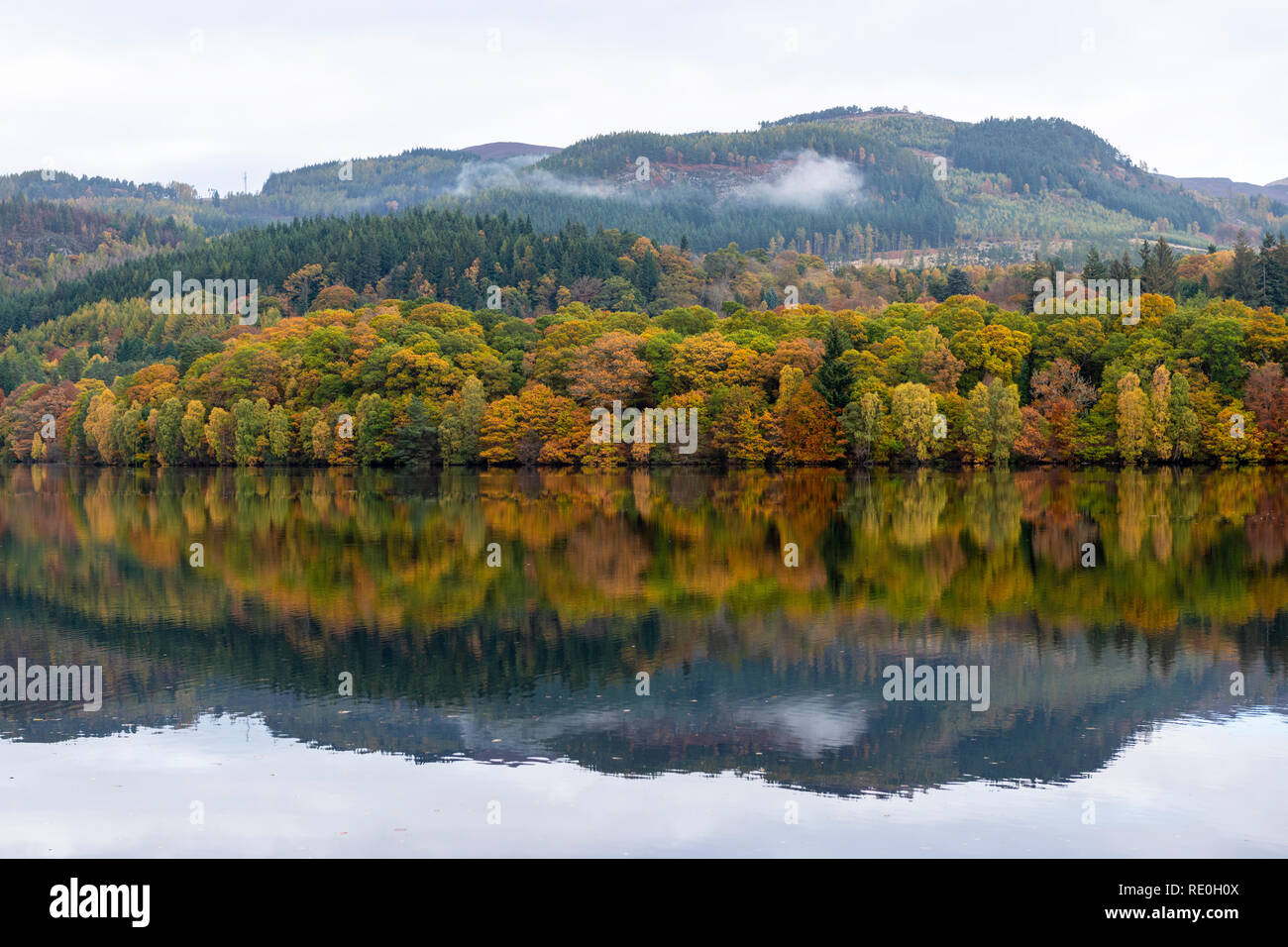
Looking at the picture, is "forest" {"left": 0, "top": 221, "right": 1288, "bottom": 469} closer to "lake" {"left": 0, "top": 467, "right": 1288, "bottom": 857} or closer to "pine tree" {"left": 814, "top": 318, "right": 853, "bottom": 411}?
"pine tree" {"left": 814, "top": 318, "right": 853, "bottom": 411}

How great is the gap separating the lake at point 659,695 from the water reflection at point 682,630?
0.12 metres

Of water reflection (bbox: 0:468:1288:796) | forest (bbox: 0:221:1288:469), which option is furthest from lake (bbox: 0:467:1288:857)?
forest (bbox: 0:221:1288:469)

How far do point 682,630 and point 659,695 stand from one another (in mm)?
5587

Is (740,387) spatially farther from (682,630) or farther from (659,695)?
(659,695)

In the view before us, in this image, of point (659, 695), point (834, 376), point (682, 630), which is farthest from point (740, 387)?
point (659, 695)

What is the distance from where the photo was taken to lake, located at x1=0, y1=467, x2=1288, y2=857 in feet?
47.6

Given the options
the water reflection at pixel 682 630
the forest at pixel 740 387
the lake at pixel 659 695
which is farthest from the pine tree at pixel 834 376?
the lake at pixel 659 695

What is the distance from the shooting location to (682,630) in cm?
2600

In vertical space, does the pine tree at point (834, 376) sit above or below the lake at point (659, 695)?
above

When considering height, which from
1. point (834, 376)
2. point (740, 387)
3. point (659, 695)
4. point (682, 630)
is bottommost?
point (682, 630)

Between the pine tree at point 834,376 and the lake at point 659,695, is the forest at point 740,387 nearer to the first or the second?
the pine tree at point 834,376

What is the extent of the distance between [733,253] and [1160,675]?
16835 cm

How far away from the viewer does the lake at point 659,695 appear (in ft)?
47.6

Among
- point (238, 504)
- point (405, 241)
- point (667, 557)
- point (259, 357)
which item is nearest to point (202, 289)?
point (405, 241)
